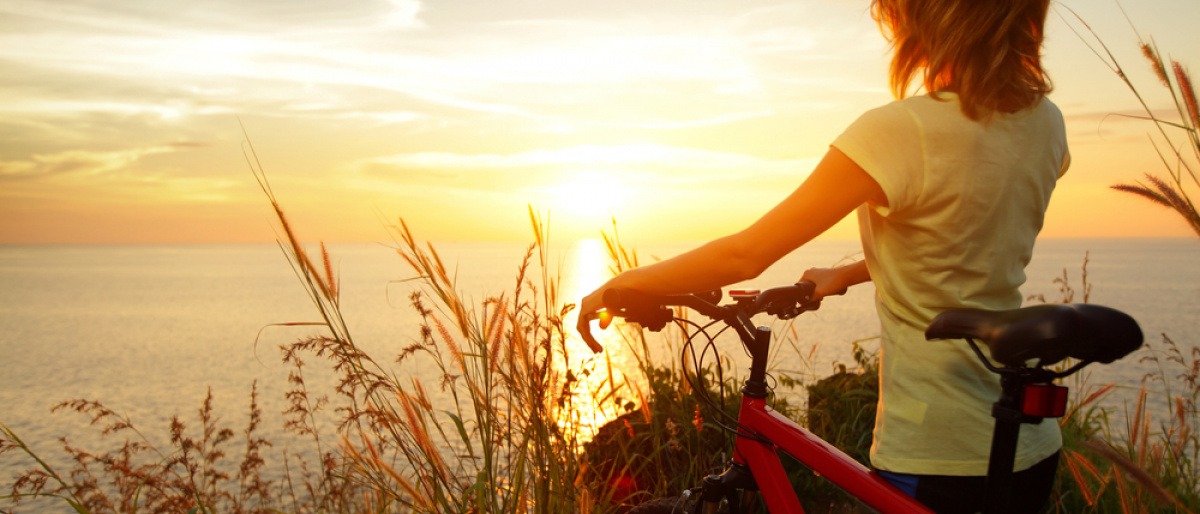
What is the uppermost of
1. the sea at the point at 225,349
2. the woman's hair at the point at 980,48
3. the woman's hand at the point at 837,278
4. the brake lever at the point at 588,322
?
the woman's hair at the point at 980,48

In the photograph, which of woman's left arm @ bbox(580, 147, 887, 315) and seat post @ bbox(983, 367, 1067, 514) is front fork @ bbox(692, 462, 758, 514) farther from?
seat post @ bbox(983, 367, 1067, 514)

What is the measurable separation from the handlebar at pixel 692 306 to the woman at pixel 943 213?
212mm

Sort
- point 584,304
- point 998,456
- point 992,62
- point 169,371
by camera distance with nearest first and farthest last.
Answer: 1. point 998,456
2. point 992,62
3. point 584,304
4. point 169,371

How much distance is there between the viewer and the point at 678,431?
444 centimetres

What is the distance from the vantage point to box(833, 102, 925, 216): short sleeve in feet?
5.07

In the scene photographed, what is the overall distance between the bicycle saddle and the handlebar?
693mm

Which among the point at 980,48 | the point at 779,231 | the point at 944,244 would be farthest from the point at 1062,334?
the point at 980,48

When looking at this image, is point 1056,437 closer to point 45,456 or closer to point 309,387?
point 45,456

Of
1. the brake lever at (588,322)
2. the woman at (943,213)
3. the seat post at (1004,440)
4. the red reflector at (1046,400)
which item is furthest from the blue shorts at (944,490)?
the brake lever at (588,322)

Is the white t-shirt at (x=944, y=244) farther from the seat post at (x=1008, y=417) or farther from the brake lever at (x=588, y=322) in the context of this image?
the brake lever at (x=588, y=322)

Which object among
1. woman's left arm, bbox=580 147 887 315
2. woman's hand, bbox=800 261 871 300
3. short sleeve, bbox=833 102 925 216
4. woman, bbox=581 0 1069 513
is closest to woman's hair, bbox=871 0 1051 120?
woman, bbox=581 0 1069 513

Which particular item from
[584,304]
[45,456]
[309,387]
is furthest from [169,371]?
[584,304]

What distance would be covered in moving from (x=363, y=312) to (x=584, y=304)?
3200 cm

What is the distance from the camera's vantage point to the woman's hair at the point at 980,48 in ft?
5.23
